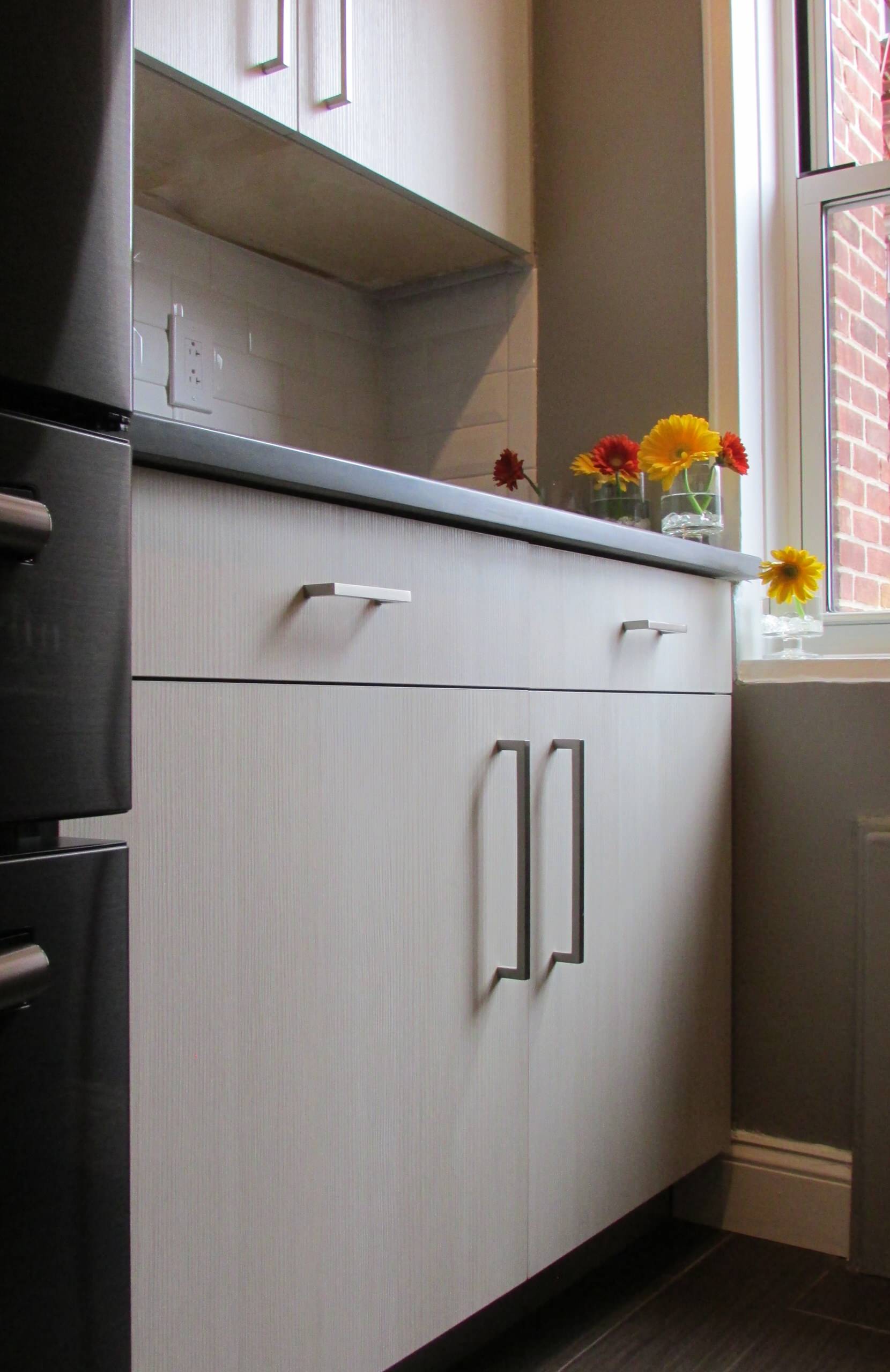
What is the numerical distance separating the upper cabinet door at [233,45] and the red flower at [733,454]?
0.76 m

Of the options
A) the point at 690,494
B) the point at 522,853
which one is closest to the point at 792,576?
the point at 690,494

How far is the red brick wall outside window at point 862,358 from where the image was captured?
2.01 metres

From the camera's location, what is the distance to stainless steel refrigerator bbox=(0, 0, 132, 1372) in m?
0.58

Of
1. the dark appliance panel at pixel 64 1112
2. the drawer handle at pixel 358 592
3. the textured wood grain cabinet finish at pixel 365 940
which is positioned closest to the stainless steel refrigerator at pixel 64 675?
the dark appliance panel at pixel 64 1112

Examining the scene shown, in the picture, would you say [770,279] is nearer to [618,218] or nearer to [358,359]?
[618,218]

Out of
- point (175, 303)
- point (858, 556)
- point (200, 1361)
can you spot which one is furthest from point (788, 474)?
point (200, 1361)

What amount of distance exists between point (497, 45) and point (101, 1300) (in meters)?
1.97

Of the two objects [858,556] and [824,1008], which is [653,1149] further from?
[858,556]

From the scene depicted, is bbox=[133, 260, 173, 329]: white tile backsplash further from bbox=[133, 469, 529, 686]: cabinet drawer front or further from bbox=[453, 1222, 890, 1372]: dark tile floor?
bbox=[453, 1222, 890, 1372]: dark tile floor

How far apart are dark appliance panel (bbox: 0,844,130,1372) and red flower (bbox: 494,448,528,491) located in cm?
145

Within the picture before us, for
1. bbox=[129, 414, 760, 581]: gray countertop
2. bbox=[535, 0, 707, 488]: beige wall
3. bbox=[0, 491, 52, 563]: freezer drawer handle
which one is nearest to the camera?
bbox=[0, 491, 52, 563]: freezer drawer handle

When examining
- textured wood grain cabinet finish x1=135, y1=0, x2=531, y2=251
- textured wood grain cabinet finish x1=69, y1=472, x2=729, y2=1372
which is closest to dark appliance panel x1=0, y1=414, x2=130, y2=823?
textured wood grain cabinet finish x1=69, y1=472, x2=729, y2=1372

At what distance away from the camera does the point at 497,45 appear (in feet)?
6.65

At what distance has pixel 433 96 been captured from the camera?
1.84 meters
